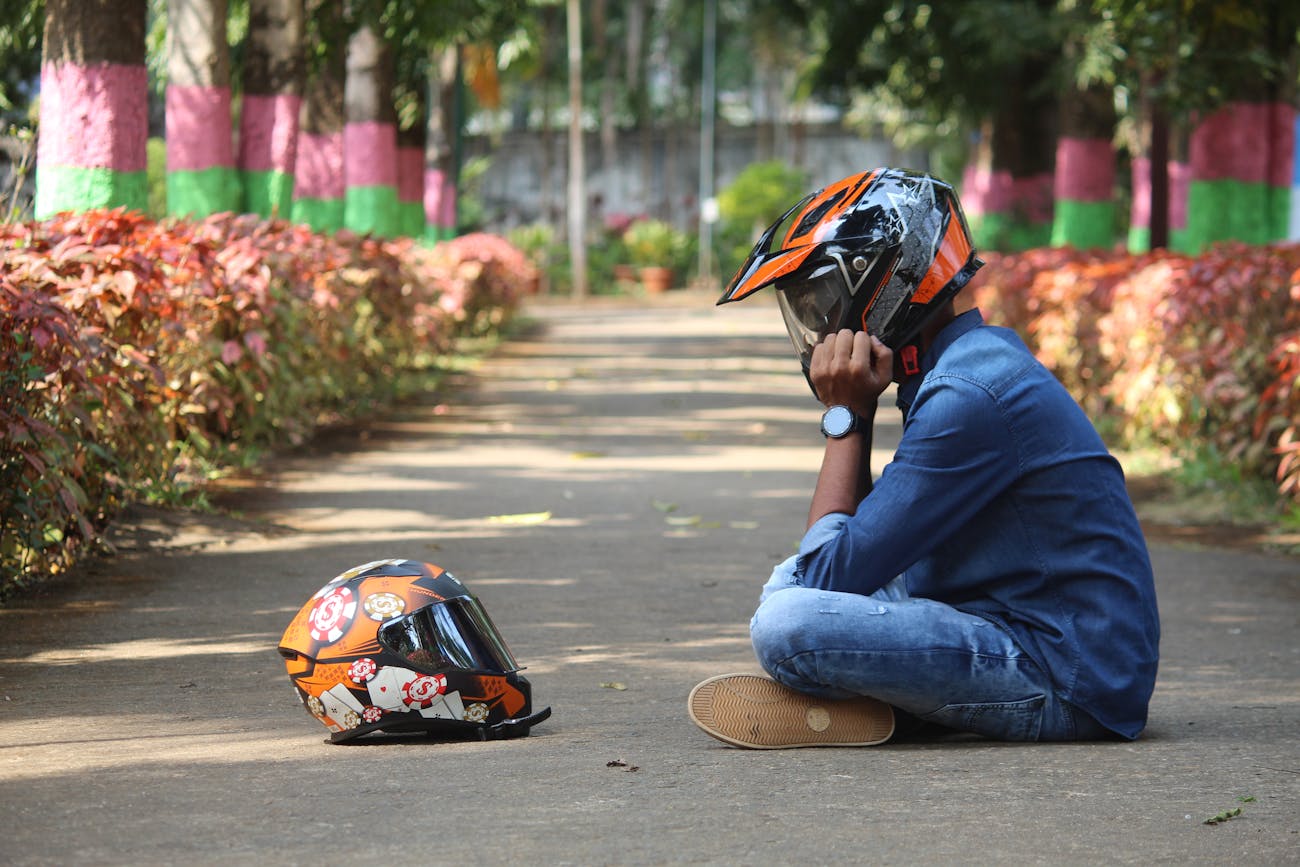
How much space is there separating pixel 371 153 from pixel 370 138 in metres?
0.18

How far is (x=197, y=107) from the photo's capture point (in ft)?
39.4

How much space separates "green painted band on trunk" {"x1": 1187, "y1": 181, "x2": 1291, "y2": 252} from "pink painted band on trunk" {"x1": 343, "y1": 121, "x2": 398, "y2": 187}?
890 centimetres

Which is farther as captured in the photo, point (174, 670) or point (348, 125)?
point (348, 125)

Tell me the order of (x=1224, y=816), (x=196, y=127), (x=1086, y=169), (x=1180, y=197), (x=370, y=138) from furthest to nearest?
(x=1180, y=197) → (x=370, y=138) → (x=1086, y=169) → (x=196, y=127) → (x=1224, y=816)

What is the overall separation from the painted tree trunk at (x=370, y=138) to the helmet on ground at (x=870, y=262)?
14.9 metres

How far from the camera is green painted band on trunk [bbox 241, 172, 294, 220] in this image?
1359 cm

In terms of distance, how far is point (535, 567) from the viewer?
7824 mm

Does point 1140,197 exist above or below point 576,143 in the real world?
below

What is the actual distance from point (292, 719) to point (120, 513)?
11.9 feet

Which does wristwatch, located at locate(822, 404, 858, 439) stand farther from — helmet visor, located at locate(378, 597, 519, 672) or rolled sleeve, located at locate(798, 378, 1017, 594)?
helmet visor, located at locate(378, 597, 519, 672)

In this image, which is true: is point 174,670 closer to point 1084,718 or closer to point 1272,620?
point 1084,718

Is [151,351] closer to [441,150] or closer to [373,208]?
[373,208]

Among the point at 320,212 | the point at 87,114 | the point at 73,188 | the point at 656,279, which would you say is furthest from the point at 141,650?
the point at 656,279

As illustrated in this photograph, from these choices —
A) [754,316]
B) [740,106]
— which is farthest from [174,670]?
[740,106]
